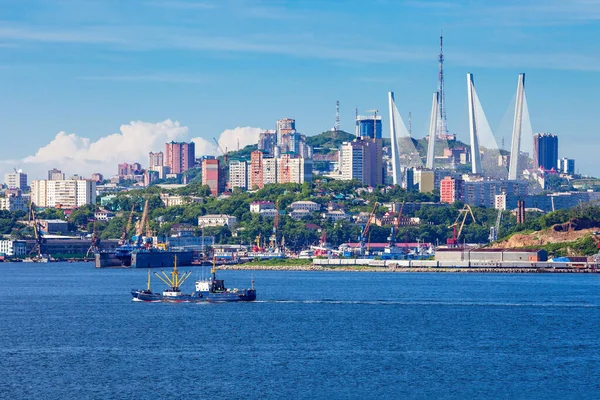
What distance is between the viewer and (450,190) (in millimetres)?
175875

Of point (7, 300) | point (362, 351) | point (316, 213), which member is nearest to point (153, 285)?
point (7, 300)

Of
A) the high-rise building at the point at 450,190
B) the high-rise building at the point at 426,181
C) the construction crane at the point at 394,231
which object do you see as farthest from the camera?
the high-rise building at the point at 426,181

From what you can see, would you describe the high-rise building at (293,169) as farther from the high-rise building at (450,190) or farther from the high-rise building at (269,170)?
the high-rise building at (450,190)

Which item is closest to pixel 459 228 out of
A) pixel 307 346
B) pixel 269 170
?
pixel 269 170

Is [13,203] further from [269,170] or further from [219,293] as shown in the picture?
[219,293]

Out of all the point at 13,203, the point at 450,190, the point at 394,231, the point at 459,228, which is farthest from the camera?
the point at 13,203

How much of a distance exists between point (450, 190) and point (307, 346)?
5464 inches

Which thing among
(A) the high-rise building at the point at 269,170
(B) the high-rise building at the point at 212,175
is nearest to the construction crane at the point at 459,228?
(A) the high-rise building at the point at 269,170

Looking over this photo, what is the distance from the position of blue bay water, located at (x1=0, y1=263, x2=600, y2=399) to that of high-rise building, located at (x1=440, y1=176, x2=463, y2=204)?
112 m

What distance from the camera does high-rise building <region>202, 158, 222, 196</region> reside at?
19238cm

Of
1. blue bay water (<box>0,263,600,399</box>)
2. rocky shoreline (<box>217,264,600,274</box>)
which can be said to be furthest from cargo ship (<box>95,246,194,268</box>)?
blue bay water (<box>0,263,600,399</box>)

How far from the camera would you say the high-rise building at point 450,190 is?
175m

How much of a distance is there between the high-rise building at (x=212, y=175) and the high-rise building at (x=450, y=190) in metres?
35.7

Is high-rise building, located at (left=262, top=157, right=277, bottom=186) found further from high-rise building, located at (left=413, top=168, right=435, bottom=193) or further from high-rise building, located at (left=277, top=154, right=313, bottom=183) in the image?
high-rise building, located at (left=413, top=168, right=435, bottom=193)
